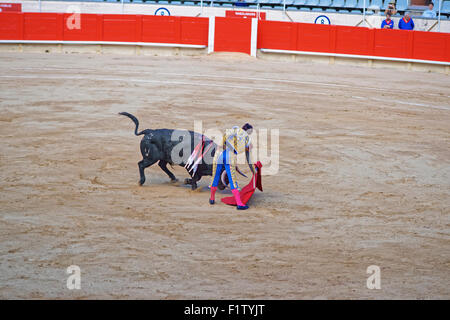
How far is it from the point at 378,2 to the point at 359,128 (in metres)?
13.8

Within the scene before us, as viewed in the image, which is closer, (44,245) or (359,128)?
(44,245)

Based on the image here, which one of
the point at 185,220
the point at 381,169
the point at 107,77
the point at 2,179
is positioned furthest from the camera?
the point at 107,77

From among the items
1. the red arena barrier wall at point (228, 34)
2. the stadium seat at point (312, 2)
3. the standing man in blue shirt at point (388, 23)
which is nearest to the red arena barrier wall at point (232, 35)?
the red arena barrier wall at point (228, 34)

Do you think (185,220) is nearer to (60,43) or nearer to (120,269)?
(120,269)

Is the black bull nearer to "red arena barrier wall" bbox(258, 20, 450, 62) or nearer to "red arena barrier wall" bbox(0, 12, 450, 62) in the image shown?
"red arena barrier wall" bbox(0, 12, 450, 62)

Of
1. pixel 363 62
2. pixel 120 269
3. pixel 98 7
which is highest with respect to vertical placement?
pixel 98 7

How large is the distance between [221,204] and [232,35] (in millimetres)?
15547

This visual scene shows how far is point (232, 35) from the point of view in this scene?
21312 millimetres

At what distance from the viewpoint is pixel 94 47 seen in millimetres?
21859

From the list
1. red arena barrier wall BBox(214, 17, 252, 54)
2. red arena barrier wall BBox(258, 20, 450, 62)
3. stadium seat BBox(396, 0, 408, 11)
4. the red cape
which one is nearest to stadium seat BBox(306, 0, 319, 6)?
red arena barrier wall BBox(258, 20, 450, 62)

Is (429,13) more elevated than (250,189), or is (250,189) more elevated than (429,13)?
(429,13)

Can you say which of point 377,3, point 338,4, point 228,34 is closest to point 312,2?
point 338,4

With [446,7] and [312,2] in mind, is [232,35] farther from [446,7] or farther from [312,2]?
[446,7]

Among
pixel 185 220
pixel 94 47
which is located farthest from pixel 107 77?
pixel 185 220
